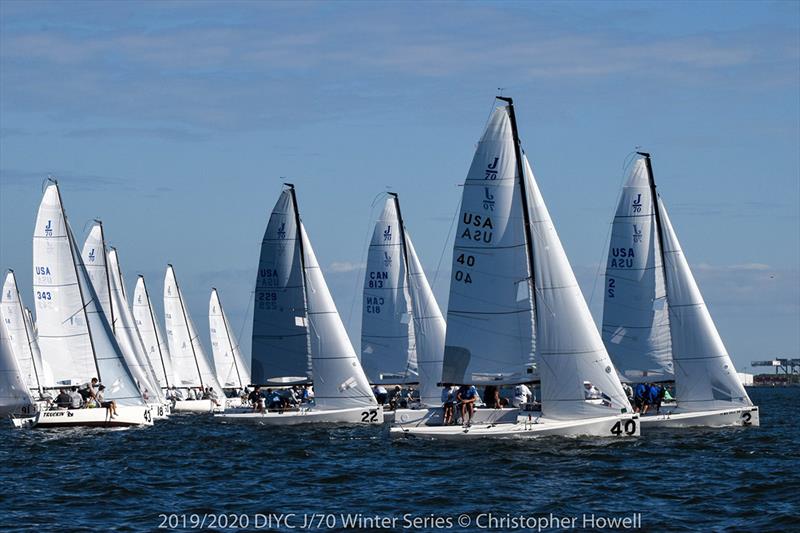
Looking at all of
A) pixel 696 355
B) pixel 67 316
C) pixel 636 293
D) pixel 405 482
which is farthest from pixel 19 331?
pixel 405 482

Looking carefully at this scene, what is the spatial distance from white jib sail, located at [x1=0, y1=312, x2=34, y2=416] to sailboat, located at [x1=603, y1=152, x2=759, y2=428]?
2530 cm

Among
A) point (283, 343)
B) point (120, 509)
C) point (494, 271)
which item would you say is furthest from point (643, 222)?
point (120, 509)

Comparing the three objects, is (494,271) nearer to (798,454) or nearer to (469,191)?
(469,191)

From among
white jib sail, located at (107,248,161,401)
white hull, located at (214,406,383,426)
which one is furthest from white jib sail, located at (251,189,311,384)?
white jib sail, located at (107,248,161,401)

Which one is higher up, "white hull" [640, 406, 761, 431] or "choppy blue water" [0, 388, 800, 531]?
"white hull" [640, 406, 761, 431]

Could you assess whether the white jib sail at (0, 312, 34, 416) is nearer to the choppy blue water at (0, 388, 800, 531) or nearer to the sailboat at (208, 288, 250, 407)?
the choppy blue water at (0, 388, 800, 531)

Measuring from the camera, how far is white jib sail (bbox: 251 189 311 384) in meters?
52.5

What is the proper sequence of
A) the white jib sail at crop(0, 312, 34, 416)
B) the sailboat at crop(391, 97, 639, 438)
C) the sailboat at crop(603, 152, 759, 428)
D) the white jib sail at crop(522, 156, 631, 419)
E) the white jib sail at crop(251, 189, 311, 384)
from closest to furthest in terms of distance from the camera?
the white jib sail at crop(522, 156, 631, 419) → the sailboat at crop(391, 97, 639, 438) → the sailboat at crop(603, 152, 759, 428) → the white jib sail at crop(251, 189, 311, 384) → the white jib sail at crop(0, 312, 34, 416)

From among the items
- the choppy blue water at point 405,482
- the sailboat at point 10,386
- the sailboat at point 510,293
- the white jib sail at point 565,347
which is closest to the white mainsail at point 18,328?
the sailboat at point 10,386

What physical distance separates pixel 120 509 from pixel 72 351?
2376 cm

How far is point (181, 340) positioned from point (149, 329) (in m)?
5.47

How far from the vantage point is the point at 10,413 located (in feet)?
188

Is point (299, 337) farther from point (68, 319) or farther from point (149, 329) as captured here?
point (149, 329)

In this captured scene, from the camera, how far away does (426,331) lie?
168 ft
